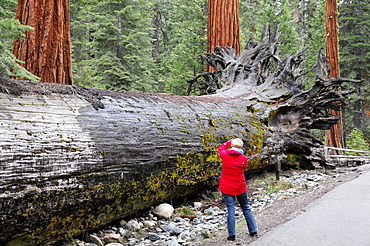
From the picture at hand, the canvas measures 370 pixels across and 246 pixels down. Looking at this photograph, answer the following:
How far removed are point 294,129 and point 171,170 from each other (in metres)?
5.35

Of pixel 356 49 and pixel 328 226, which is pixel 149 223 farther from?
pixel 356 49

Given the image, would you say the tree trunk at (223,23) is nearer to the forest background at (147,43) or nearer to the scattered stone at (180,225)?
the forest background at (147,43)

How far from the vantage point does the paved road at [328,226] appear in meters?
3.51

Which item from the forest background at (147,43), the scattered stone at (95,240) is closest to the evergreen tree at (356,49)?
the forest background at (147,43)

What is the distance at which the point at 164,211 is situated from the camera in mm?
5043

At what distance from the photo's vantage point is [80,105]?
4.25 meters

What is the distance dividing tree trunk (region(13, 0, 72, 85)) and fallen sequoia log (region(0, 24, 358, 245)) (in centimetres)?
219

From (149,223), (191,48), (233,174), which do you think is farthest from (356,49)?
(149,223)

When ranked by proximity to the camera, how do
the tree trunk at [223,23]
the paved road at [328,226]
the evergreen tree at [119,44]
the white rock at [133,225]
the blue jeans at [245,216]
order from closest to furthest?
the paved road at [328,226] < the blue jeans at [245,216] < the white rock at [133,225] < the tree trunk at [223,23] < the evergreen tree at [119,44]

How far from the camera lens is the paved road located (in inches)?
138

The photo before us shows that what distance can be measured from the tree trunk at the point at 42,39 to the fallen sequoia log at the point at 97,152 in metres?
2.19

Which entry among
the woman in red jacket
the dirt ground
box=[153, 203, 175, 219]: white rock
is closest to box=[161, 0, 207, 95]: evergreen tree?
the dirt ground

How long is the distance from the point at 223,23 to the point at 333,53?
30.2ft

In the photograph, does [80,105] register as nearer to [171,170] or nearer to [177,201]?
[171,170]
